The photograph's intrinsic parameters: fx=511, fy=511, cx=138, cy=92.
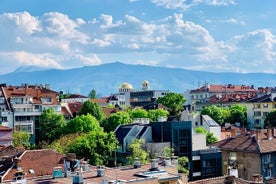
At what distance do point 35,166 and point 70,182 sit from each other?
46.3ft

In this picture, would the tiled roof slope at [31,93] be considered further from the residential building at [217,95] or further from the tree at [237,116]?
the residential building at [217,95]

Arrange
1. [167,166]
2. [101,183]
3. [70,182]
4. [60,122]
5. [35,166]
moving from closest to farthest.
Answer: [101,183] → [70,182] → [167,166] → [35,166] → [60,122]

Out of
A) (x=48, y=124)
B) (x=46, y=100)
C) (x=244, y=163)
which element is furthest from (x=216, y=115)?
(x=244, y=163)

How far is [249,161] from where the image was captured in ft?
196

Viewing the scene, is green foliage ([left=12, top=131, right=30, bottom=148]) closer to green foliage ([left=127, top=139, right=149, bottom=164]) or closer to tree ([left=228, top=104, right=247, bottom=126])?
green foliage ([left=127, top=139, right=149, bottom=164])

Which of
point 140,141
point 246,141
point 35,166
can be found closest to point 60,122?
point 140,141

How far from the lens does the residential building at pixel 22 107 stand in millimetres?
86562

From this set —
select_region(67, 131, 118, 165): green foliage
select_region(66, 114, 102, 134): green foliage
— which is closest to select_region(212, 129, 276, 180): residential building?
select_region(67, 131, 118, 165): green foliage

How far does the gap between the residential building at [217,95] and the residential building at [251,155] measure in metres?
88.1

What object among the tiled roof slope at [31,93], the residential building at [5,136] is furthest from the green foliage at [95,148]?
the tiled roof slope at [31,93]

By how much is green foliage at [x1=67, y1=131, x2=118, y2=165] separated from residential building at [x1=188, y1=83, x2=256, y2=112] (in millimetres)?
97031

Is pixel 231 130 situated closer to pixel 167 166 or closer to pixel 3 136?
Answer: pixel 3 136

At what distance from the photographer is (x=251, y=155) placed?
59.4m

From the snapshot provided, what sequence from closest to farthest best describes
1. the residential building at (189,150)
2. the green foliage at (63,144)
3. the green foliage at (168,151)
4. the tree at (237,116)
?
the green foliage at (168,151), the residential building at (189,150), the green foliage at (63,144), the tree at (237,116)
